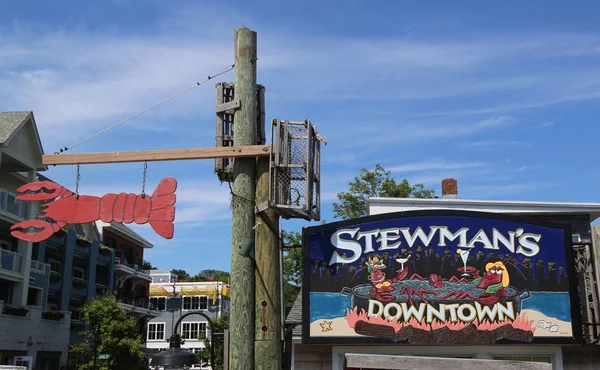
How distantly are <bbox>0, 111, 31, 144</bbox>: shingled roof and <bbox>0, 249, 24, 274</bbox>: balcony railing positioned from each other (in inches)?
231

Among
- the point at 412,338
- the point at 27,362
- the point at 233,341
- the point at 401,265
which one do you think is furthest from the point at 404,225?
the point at 27,362

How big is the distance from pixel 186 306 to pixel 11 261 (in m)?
42.7

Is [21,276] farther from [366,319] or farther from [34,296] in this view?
[366,319]

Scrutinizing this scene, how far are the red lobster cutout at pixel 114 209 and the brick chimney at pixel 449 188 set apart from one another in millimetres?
13838

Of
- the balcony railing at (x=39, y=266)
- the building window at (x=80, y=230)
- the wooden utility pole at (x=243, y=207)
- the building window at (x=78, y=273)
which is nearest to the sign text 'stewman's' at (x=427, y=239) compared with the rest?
the wooden utility pole at (x=243, y=207)

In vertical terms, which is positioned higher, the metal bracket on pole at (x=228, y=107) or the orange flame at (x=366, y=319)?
the metal bracket on pole at (x=228, y=107)

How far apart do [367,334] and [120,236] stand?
156 feet

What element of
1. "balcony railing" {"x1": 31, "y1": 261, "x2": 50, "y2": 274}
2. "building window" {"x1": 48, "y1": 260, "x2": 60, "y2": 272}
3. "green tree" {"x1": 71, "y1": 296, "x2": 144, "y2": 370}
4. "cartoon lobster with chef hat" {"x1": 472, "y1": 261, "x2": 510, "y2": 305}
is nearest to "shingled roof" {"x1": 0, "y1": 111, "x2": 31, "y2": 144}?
"balcony railing" {"x1": 31, "y1": 261, "x2": 50, "y2": 274}

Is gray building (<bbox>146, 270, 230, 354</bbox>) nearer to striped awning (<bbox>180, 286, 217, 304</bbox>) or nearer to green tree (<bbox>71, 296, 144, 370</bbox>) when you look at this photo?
striped awning (<bbox>180, 286, 217, 304</bbox>)

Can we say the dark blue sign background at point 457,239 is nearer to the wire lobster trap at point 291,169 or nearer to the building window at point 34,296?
the wire lobster trap at point 291,169

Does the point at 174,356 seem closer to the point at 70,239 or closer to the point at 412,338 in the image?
the point at 412,338

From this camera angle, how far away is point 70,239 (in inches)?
1751

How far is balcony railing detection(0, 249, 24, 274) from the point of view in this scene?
110 ft

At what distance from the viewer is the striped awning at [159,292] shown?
70.6 m
